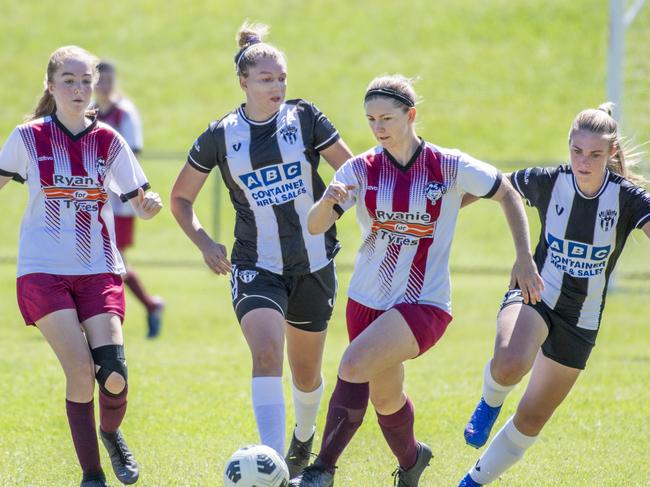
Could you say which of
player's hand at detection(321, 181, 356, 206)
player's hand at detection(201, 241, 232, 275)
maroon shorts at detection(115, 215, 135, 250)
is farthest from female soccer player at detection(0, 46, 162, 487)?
maroon shorts at detection(115, 215, 135, 250)

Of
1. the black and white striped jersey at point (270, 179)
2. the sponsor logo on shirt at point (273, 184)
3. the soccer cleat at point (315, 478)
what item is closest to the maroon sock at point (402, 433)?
the soccer cleat at point (315, 478)

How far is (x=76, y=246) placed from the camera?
528 centimetres

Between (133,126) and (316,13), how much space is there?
16.4 meters

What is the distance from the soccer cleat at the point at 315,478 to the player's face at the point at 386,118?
1.55 meters

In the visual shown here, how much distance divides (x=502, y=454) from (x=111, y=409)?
6.47 ft

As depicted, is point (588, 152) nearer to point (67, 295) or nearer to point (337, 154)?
point (337, 154)

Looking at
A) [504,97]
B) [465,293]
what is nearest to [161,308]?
[465,293]

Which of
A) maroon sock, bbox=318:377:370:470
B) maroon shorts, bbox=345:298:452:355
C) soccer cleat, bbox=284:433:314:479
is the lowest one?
soccer cleat, bbox=284:433:314:479

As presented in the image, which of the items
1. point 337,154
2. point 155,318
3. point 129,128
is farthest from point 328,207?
point 155,318

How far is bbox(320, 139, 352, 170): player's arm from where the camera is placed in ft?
18.4

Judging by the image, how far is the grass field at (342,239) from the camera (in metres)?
6.30

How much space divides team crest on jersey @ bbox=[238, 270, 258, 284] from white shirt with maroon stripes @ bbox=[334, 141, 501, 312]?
0.57 m

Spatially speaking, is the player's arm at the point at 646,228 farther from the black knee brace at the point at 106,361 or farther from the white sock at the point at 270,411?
the black knee brace at the point at 106,361

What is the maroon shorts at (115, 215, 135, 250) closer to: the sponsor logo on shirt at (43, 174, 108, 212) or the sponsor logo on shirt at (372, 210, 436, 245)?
the sponsor logo on shirt at (43, 174, 108, 212)
